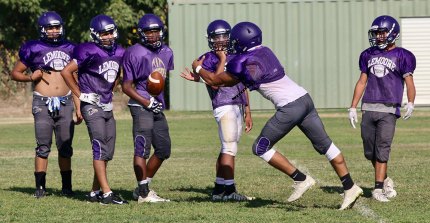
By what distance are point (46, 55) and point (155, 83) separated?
1638 mm

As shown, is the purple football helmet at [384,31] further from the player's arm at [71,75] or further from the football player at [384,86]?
the player's arm at [71,75]

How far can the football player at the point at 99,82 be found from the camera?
1075 centimetres

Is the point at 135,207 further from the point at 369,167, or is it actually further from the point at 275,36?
the point at 275,36

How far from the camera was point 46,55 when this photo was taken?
37.8 ft

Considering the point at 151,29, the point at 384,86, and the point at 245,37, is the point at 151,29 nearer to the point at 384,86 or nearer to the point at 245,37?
the point at 245,37

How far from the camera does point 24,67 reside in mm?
11633

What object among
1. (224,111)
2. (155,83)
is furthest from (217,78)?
(224,111)

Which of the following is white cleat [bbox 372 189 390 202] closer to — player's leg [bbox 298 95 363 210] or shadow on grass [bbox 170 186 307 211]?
player's leg [bbox 298 95 363 210]

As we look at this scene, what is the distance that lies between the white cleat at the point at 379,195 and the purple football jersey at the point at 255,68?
1730 millimetres

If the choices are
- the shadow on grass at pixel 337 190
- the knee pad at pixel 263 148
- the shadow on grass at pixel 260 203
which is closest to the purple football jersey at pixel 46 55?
the shadow on grass at pixel 260 203

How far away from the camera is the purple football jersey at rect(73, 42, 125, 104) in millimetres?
10750

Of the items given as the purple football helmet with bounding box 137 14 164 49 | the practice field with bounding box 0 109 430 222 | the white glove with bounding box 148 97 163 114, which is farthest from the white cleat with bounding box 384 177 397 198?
the purple football helmet with bounding box 137 14 164 49

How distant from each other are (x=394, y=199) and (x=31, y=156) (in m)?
7.80

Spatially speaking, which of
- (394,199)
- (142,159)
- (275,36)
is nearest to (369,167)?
(394,199)
